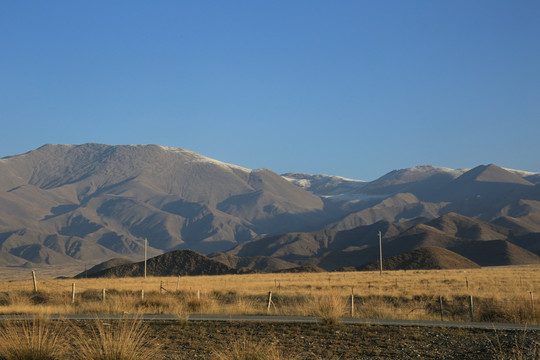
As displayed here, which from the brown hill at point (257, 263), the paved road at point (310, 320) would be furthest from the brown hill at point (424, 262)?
the paved road at point (310, 320)

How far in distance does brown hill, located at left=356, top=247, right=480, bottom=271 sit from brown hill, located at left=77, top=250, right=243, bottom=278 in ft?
81.5

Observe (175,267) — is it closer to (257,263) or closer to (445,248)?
(257,263)

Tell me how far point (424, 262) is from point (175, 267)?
43045 mm

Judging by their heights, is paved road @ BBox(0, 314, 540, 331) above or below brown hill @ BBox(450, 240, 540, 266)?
above

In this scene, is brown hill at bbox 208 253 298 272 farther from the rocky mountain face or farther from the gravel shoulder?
the gravel shoulder

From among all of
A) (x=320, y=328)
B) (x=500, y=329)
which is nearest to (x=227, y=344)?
(x=320, y=328)

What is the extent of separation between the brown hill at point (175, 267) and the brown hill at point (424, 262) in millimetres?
24841

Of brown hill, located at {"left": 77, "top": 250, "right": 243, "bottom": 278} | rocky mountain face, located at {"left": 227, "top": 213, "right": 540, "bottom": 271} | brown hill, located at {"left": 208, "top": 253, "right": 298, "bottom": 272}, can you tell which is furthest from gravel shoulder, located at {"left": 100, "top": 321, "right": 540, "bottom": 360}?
brown hill, located at {"left": 208, "top": 253, "right": 298, "bottom": 272}

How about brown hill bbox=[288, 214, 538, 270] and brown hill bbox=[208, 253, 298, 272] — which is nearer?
brown hill bbox=[288, 214, 538, 270]

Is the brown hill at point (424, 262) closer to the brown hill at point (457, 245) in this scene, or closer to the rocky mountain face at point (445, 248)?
the rocky mountain face at point (445, 248)

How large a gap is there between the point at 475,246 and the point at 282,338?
126320mm

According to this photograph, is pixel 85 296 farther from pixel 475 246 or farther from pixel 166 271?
pixel 475 246

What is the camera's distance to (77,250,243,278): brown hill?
338ft

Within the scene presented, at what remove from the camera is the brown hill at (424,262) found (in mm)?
99812
